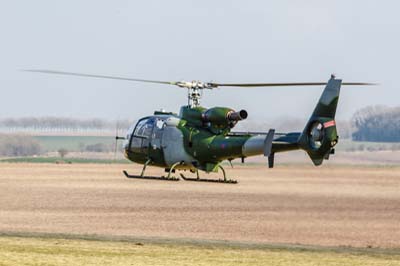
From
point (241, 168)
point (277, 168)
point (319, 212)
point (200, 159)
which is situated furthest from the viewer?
point (241, 168)

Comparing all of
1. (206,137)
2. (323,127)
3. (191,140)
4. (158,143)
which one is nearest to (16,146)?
(158,143)

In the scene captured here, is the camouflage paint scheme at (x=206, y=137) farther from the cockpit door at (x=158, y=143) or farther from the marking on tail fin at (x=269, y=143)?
the marking on tail fin at (x=269, y=143)

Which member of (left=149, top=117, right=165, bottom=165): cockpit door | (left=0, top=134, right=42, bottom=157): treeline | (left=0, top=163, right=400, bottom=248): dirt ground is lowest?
(left=0, top=163, right=400, bottom=248): dirt ground

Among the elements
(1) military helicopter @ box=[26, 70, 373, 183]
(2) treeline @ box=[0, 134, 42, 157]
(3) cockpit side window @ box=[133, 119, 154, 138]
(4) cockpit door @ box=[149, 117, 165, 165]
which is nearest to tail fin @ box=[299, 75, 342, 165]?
(1) military helicopter @ box=[26, 70, 373, 183]

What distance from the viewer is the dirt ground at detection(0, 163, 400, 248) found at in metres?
66.2

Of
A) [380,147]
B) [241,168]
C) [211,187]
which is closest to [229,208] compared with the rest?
[211,187]

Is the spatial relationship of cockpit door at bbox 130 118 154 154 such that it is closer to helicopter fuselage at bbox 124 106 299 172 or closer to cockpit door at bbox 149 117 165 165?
helicopter fuselage at bbox 124 106 299 172

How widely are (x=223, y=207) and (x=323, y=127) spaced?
37.9 meters

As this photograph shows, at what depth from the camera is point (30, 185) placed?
4417 inches

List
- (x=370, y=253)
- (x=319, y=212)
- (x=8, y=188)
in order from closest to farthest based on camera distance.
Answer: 1. (x=370, y=253)
2. (x=319, y=212)
3. (x=8, y=188)

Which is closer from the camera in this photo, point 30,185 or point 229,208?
point 229,208

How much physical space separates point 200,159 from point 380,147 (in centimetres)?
11219

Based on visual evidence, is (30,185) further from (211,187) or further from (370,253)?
(370,253)

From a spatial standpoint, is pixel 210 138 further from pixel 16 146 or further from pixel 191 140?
pixel 16 146
